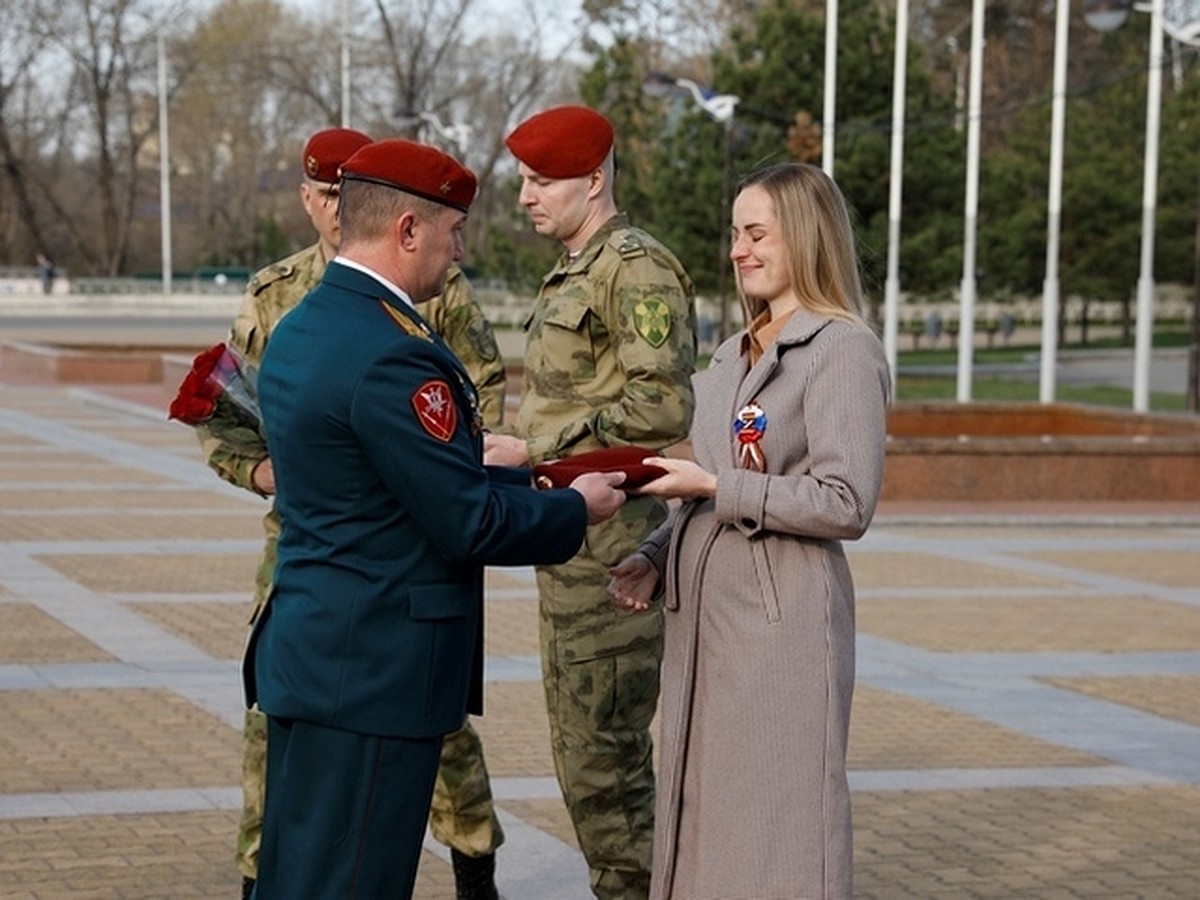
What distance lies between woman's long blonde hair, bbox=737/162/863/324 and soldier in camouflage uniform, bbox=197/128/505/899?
1432 mm

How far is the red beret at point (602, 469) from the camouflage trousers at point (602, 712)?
860 millimetres

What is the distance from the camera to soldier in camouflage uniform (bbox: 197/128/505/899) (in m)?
5.50

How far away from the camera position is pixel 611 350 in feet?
17.0

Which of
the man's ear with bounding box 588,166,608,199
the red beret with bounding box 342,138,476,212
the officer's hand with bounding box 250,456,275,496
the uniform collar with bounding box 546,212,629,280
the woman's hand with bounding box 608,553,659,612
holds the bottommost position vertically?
the woman's hand with bounding box 608,553,659,612

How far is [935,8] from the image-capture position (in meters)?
68.1

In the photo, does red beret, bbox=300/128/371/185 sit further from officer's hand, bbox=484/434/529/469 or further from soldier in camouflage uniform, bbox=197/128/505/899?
officer's hand, bbox=484/434/529/469

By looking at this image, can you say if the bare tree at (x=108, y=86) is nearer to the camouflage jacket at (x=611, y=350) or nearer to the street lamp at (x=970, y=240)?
the street lamp at (x=970, y=240)

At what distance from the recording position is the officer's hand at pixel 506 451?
16.2ft

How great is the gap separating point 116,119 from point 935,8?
3476cm

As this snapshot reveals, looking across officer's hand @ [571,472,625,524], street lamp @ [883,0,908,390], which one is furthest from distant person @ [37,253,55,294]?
officer's hand @ [571,472,625,524]

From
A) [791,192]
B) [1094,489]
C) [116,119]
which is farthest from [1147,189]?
[116,119]

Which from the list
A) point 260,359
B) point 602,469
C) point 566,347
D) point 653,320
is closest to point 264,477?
point 260,359

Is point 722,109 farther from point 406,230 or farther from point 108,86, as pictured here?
point 108,86

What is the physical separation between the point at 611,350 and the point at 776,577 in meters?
1.15
